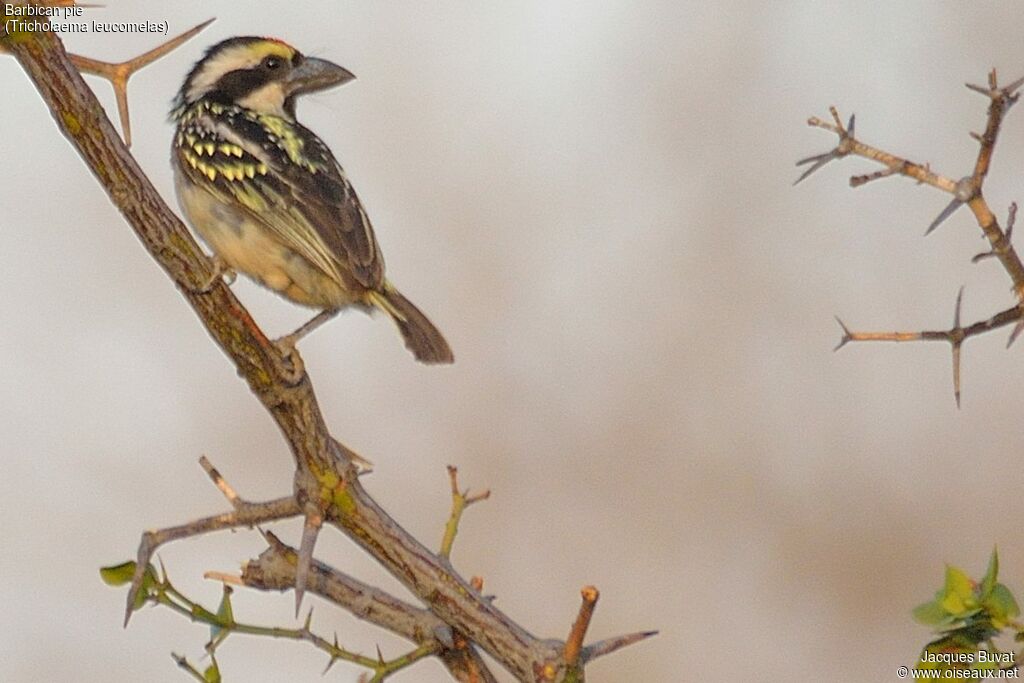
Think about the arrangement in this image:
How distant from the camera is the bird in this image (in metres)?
2.95

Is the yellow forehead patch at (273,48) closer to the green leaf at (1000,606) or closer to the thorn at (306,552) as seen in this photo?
the thorn at (306,552)

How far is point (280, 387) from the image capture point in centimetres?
195

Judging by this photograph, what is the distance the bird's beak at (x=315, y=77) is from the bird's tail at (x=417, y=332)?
1017mm

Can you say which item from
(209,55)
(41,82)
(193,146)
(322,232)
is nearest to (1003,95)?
(41,82)

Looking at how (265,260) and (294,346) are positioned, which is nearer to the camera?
(294,346)

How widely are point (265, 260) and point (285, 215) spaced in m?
0.13

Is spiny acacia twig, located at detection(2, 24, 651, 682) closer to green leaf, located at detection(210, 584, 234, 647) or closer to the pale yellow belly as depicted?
green leaf, located at detection(210, 584, 234, 647)

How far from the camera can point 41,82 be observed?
1.71 meters

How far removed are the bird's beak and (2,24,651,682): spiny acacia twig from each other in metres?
1.89

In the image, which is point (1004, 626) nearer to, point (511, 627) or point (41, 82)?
point (511, 627)

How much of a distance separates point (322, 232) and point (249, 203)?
0.21 m

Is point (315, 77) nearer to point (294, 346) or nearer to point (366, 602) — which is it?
point (294, 346)

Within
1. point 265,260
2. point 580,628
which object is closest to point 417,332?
point 265,260

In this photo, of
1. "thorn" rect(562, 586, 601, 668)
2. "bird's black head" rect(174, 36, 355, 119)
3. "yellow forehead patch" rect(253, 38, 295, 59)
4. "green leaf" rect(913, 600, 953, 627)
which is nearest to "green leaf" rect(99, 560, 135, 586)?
"thorn" rect(562, 586, 601, 668)
